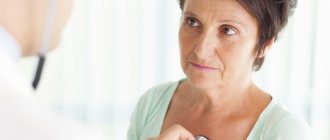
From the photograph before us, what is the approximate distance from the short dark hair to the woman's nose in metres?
0.11

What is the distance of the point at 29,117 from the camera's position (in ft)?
1.62

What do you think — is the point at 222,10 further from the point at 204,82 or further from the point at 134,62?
the point at 134,62

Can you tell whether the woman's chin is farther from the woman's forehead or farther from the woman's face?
the woman's forehead

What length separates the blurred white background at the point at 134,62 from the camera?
247 cm

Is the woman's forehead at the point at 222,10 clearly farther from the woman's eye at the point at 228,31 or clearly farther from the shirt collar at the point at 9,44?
the shirt collar at the point at 9,44

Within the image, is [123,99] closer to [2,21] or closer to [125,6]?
[125,6]

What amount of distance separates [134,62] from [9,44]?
78.8 inches

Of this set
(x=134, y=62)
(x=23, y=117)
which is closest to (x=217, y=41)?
(x=23, y=117)

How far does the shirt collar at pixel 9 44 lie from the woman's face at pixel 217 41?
0.71m

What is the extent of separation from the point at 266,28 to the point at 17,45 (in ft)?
2.58

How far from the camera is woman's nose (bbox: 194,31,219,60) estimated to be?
1.22 meters

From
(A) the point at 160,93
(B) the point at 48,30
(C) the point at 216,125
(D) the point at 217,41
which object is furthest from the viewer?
(A) the point at 160,93

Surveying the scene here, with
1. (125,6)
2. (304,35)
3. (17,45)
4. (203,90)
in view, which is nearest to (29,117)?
(17,45)

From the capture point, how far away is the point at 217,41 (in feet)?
4.05
